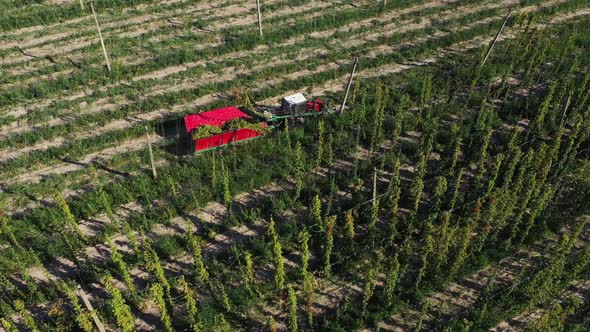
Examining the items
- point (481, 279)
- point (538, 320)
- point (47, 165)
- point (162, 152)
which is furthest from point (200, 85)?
point (538, 320)

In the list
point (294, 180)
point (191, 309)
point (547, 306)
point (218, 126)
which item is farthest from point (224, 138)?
point (547, 306)

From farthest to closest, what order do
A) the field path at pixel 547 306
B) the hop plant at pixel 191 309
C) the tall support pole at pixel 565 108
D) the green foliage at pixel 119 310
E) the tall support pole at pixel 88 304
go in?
the tall support pole at pixel 565 108 → the field path at pixel 547 306 → the hop plant at pixel 191 309 → the green foliage at pixel 119 310 → the tall support pole at pixel 88 304

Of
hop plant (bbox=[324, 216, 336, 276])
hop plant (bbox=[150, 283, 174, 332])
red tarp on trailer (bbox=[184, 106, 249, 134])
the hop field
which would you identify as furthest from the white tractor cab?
hop plant (bbox=[150, 283, 174, 332])

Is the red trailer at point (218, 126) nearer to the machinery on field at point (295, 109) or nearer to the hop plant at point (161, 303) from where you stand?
the machinery on field at point (295, 109)

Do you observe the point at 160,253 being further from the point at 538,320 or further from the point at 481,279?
the point at 538,320

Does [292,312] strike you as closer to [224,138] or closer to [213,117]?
[224,138]

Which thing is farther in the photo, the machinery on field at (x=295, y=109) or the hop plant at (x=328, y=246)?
the machinery on field at (x=295, y=109)

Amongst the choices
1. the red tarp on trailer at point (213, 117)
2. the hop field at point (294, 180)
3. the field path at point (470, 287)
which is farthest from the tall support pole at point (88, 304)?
the red tarp on trailer at point (213, 117)
